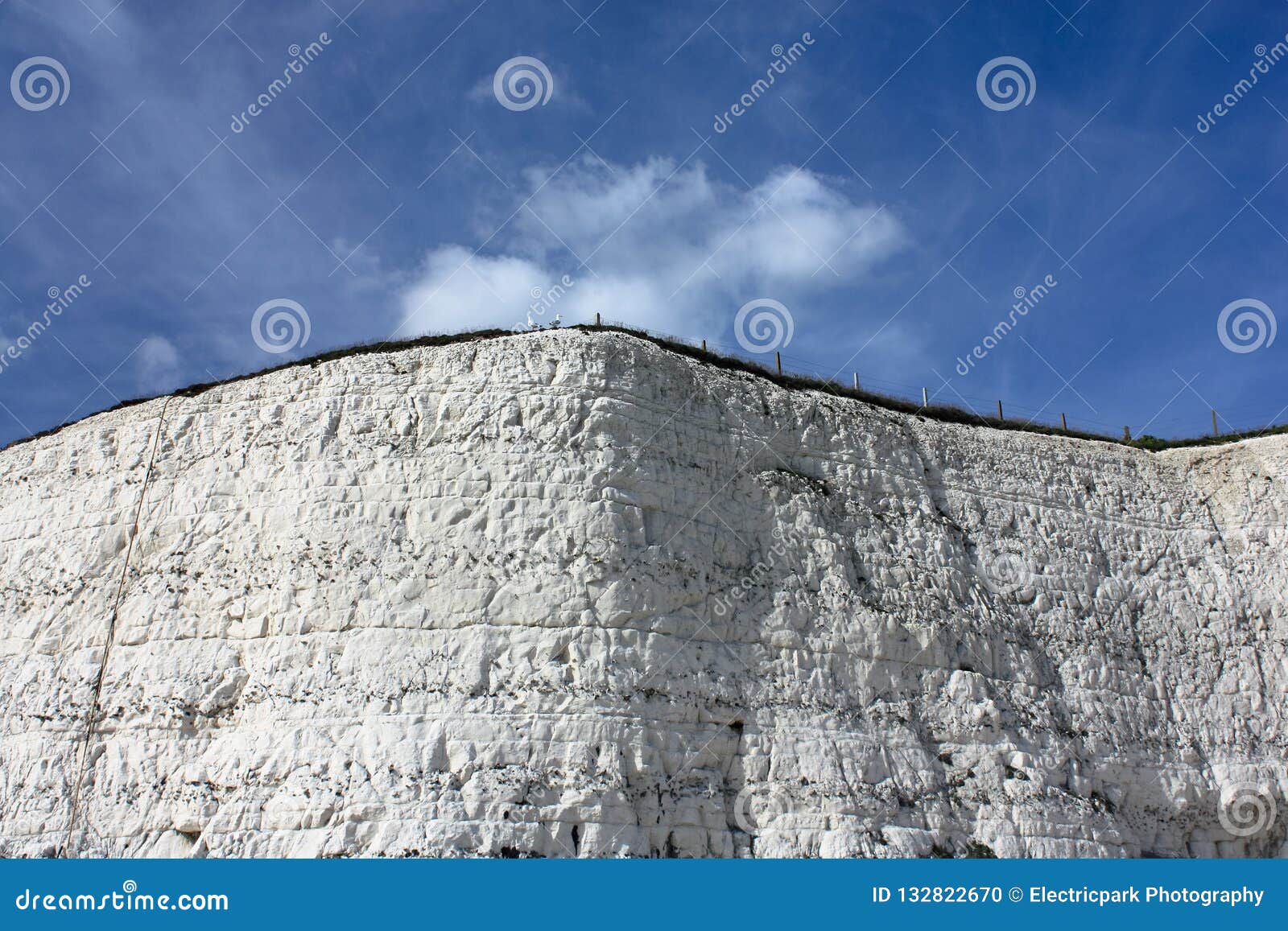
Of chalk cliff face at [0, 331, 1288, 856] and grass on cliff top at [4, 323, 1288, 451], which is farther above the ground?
grass on cliff top at [4, 323, 1288, 451]

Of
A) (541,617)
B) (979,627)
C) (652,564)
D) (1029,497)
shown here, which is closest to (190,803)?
(541,617)

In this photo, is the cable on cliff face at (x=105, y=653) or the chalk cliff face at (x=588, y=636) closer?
the chalk cliff face at (x=588, y=636)

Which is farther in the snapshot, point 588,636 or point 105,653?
point 105,653

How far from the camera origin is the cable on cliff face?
18797mm

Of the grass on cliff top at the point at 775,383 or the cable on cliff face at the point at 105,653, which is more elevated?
the grass on cliff top at the point at 775,383

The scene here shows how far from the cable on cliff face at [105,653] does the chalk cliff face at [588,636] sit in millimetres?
74

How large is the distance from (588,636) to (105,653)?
30.1ft

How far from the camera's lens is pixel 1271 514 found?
26.4 m

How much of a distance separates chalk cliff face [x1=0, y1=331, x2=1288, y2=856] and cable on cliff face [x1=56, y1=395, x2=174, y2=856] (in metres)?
0.07

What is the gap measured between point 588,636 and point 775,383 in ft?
27.6

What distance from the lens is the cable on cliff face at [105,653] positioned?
18797 millimetres

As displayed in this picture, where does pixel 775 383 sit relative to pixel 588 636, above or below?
above

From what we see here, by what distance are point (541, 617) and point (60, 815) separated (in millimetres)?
8987

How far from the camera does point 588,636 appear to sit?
18.2m
